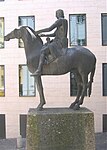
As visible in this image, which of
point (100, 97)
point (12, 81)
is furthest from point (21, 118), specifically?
point (100, 97)

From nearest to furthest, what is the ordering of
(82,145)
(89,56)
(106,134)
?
(82,145), (89,56), (106,134)

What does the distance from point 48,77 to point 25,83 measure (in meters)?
1.96

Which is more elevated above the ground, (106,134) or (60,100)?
(60,100)

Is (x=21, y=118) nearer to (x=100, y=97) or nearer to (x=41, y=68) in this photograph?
(x=100, y=97)

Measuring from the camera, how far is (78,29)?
25.0m

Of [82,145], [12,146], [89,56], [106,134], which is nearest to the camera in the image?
[82,145]

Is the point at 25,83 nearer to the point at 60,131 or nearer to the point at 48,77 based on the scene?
the point at 48,77

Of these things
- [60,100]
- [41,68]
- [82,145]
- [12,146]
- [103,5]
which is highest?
[103,5]

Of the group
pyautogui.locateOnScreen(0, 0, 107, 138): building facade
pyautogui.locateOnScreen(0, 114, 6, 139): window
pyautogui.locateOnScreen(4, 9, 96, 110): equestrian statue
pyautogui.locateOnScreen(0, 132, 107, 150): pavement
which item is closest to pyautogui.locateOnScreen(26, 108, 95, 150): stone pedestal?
pyautogui.locateOnScreen(4, 9, 96, 110): equestrian statue

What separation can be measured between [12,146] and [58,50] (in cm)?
1582

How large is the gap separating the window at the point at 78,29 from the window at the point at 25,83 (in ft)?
13.1

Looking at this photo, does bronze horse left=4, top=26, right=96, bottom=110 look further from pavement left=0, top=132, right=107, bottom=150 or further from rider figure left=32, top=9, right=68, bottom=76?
pavement left=0, top=132, right=107, bottom=150

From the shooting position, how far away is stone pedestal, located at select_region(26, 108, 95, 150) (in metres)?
7.22

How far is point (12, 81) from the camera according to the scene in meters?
25.3
